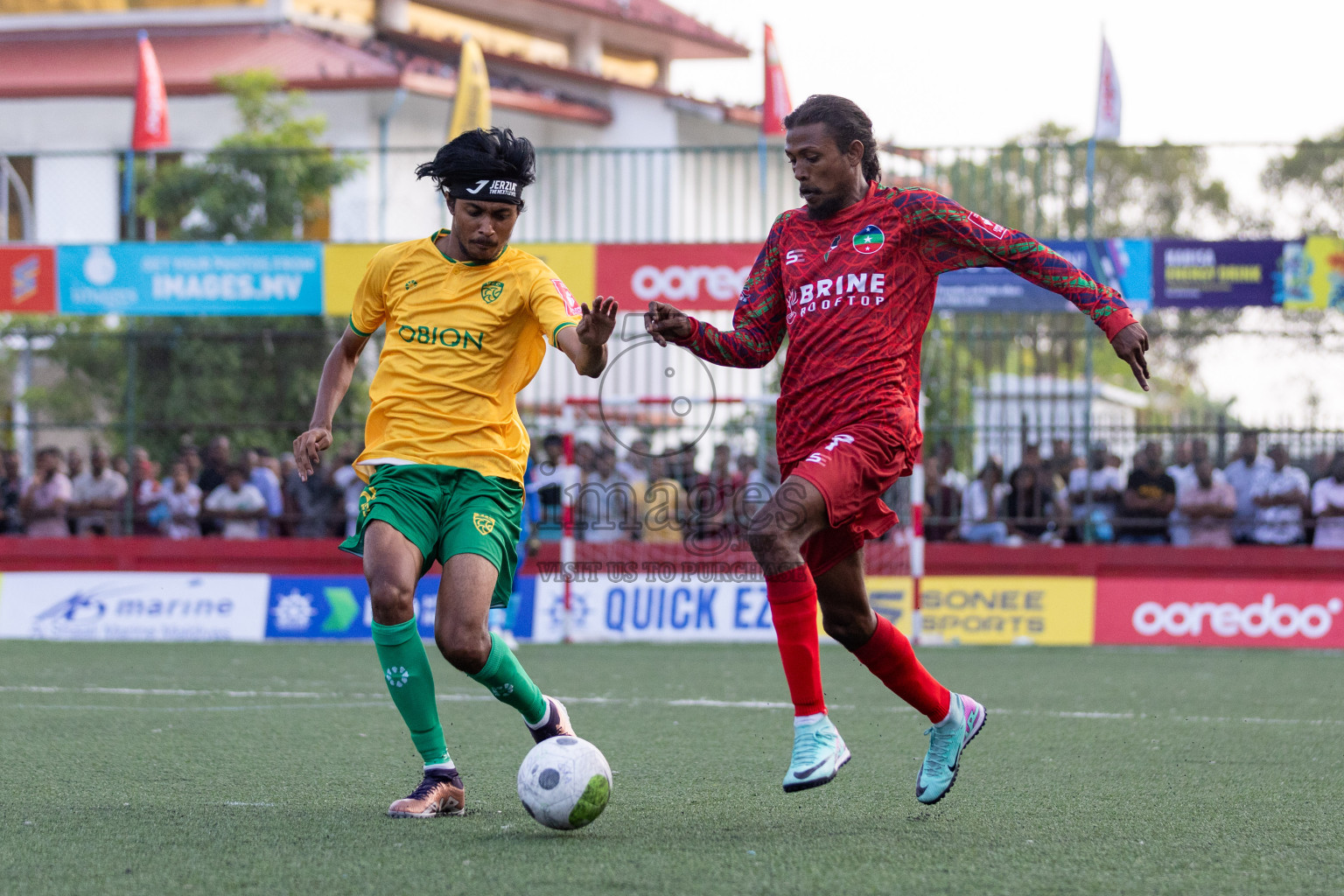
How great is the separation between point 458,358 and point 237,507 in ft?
35.0

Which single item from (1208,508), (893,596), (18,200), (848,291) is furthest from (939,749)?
(18,200)

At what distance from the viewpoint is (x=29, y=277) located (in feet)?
49.3

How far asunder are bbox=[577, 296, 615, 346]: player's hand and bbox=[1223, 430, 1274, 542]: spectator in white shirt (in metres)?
10.8

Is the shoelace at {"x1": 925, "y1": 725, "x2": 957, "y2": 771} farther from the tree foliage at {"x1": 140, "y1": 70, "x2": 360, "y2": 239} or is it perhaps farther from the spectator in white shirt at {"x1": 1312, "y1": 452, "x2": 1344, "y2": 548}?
the tree foliage at {"x1": 140, "y1": 70, "x2": 360, "y2": 239}

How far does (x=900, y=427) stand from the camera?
4.82 meters

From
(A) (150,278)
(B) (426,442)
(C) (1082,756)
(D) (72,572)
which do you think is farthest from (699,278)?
(B) (426,442)

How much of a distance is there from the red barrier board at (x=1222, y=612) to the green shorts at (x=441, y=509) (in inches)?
400

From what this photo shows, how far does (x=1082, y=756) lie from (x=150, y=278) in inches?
442

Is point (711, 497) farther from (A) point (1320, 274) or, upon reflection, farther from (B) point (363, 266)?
(A) point (1320, 274)

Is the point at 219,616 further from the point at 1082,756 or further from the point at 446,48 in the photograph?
the point at 446,48

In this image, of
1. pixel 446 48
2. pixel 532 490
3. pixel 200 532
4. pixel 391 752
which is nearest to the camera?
pixel 391 752

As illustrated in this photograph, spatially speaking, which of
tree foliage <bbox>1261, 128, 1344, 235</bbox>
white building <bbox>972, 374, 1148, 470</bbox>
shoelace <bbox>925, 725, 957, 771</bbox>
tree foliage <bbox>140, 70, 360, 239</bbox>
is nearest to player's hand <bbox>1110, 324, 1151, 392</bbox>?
shoelace <bbox>925, 725, 957, 771</bbox>

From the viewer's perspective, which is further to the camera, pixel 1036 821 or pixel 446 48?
pixel 446 48

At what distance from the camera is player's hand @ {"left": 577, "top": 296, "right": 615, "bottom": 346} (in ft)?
14.6
